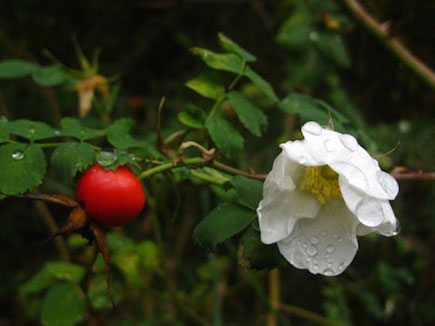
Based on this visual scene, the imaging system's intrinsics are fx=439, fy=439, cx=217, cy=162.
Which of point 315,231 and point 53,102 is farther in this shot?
point 53,102

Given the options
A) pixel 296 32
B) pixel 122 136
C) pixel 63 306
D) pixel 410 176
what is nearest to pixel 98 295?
pixel 63 306

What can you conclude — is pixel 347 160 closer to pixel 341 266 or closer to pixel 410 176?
pixel 341 266

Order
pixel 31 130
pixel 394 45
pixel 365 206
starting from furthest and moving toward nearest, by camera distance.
→ pixel 394 45, pixel 31 130, pixel 365 206

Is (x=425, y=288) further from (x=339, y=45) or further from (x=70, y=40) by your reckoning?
(x=70, y=40)

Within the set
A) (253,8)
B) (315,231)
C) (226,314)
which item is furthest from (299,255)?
(253,8)

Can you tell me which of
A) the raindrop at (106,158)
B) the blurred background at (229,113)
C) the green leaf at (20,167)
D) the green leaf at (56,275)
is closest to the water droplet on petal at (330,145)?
the raindrop at (106,158)

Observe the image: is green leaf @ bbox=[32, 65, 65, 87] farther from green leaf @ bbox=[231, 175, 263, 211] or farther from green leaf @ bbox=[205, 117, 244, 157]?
green leaf @ bbox=[231, 175, 263, 211]
